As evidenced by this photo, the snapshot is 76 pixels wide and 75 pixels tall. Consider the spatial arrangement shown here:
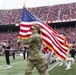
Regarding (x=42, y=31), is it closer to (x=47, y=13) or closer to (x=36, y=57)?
(x=36, y=57)

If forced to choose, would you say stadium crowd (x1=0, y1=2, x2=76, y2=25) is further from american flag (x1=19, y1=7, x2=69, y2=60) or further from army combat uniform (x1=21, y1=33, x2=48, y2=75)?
army combat uniform (x1=21, y1=33, x2=48, y2=75)

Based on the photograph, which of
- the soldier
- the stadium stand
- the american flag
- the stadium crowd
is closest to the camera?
the soldier

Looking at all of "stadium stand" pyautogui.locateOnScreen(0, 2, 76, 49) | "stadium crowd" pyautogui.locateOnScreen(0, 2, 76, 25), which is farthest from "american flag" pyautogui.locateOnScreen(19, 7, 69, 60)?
"stadium crowd" pyautogui.locateOnScreen(0, 2, 76, 25)

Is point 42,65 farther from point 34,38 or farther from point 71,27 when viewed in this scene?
point 71,27

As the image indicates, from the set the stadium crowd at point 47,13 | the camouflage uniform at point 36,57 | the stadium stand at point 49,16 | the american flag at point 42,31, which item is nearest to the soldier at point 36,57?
the camouflage uniform at point 36,57

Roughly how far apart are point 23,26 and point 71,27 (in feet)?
140

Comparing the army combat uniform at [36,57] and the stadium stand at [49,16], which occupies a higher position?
the army combat uniform at [36,57]

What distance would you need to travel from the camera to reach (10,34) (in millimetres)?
55906

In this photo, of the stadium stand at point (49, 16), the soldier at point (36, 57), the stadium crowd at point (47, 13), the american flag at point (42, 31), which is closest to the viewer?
the soldier at point (36, 57)

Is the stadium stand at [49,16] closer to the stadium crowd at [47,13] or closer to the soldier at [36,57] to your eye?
the stadium crowd at [47,13]

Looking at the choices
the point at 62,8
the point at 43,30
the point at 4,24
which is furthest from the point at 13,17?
the point at 43,30

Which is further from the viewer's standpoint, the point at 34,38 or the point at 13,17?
the point at 13,17

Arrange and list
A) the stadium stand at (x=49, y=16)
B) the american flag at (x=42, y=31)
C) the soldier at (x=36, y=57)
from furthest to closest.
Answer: the stadium stand at (x=49, y=16) → the american flag at (x=42, y=31) → the soldier at (x=36, y=57)

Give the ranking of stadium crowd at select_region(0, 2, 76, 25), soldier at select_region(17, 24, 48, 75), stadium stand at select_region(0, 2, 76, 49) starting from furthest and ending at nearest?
1. stadium crowd at select_region(0, 2, 76, 25)
2. stadium stand at select_region(0, 2, 76, 49)
3. soldier at select_region(17, 24, 48, 75)
